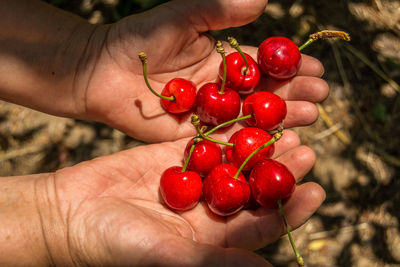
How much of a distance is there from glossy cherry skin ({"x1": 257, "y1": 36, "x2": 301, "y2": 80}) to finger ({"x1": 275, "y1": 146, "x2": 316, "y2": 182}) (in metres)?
0.71

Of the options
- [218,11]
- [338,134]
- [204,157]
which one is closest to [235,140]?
[204,157]

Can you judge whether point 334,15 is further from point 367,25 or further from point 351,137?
point 351,137

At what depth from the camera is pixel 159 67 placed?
10.8ft

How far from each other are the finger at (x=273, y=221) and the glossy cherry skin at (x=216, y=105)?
88 cm

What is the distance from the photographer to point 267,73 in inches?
129

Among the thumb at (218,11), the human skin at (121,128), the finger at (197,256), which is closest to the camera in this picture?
the finger at (197,256)

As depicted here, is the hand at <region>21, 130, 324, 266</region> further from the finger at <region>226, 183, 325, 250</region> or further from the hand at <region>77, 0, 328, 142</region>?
the hand at <region>77, 0, 328, 142</region>

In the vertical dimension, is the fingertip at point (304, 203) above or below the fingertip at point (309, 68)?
below

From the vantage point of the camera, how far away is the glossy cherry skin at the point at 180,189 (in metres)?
2.65

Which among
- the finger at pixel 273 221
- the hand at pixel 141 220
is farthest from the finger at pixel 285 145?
the finger at pixel 273 221

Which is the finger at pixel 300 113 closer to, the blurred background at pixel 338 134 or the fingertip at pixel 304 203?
the fingertip at pixel 304 203

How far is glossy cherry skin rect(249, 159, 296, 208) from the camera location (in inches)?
101

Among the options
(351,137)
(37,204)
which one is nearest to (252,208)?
(37,204)

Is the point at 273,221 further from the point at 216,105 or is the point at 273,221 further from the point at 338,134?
the point at 338,134
